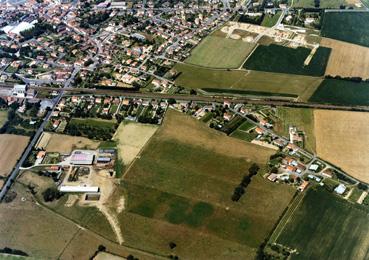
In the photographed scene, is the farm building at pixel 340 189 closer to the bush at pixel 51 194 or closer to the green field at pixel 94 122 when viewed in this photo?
the green field at pixel 94 122

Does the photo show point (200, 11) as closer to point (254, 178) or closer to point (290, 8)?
point (290, 8)

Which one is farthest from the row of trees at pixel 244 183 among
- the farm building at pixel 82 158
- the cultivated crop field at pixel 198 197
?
the farm building at pixel 82 158

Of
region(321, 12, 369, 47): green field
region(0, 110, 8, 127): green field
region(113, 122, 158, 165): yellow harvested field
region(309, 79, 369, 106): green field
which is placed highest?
region(321, 12, 369, 47): green field

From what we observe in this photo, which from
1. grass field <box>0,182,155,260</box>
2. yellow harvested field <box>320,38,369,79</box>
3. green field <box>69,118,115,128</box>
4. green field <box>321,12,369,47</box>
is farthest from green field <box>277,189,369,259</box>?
green field <box>321,12,369,47</box>

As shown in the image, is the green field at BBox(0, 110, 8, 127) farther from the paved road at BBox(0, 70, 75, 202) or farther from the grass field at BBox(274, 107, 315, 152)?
the grass field at BBox(274, 107, 315, 152)

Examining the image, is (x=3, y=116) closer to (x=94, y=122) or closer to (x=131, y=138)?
(x=94, y=122)

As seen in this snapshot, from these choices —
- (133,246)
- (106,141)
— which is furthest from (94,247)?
(106,141)
